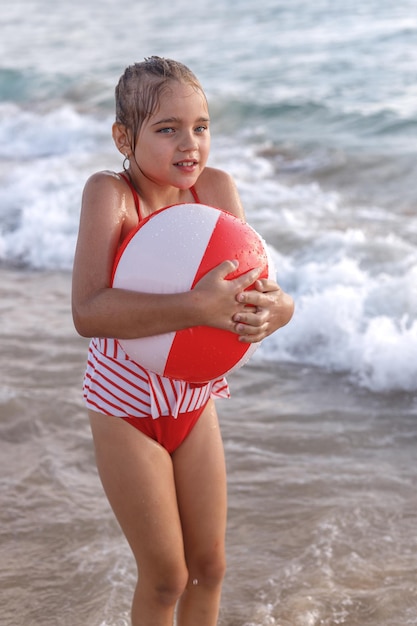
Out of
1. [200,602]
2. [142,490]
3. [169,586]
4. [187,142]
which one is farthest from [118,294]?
[200,602]

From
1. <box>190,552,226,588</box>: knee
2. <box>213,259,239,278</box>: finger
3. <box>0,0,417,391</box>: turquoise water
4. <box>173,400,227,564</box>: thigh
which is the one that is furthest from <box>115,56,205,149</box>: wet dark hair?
<box>0,0,417,391</box>: turquoise water

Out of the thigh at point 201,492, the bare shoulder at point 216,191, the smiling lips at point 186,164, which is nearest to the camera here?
the smiling lips at point 186,164

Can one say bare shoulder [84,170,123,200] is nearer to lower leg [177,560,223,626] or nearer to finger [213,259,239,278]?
finger [213,259,239,278]

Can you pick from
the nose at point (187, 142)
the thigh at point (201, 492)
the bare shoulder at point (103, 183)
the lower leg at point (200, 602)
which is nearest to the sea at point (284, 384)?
the lower leg at point (200, 602)

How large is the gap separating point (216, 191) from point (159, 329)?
0.62 meters

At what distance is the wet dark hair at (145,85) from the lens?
104 inches

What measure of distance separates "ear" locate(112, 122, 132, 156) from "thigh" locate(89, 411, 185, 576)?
2.74ft

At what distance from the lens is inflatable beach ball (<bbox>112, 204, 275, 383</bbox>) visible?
8.28ft

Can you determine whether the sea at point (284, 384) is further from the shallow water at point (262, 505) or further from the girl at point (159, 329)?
the girl at point (159, 329)

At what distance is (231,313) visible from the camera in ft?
8.21

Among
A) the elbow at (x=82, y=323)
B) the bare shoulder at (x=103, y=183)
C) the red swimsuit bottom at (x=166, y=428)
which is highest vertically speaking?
the bare shoulder at (x=103, y=183)

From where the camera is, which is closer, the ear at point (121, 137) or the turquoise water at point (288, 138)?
the ear at point (121, 137)

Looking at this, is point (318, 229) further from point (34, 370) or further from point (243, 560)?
point (243, 560)

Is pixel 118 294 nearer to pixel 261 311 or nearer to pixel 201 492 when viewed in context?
pixel 261 311
